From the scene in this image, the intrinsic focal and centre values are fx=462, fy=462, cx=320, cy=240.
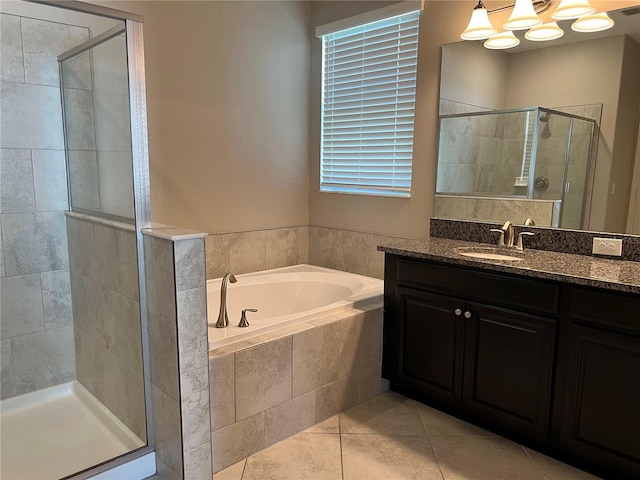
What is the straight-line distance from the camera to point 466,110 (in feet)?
8.76

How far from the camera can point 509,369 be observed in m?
2.06

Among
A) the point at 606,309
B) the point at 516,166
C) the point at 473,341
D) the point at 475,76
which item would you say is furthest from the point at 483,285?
the point at 475,76

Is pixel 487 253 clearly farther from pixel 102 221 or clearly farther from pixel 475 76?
pixel 102 221

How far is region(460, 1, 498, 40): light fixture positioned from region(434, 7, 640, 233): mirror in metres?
0.14

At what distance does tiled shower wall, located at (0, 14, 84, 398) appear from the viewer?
2.27m

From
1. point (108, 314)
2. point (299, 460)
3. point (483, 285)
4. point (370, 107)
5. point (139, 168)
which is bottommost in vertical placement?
point (299, 460)

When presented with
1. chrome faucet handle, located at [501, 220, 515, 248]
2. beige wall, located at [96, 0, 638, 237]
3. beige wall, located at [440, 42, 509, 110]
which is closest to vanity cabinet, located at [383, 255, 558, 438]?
chrome faucet handle, located at [501, 220, 515, 248]

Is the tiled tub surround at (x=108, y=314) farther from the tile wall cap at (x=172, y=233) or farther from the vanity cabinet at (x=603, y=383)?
the vanity cabinet at (x=603, y=383)

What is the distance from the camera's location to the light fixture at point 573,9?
210 centimetres

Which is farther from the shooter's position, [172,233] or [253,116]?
[253,116]

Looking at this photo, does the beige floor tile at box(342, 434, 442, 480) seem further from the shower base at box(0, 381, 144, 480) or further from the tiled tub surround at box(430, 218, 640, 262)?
the tiled tub surround at box(430, 218, 640, 262)

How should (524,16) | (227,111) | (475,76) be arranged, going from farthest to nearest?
1. (227,111)
2. (475,76)
3. (524,16)

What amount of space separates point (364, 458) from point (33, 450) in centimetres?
149

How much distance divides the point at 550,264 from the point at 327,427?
1.31 m
